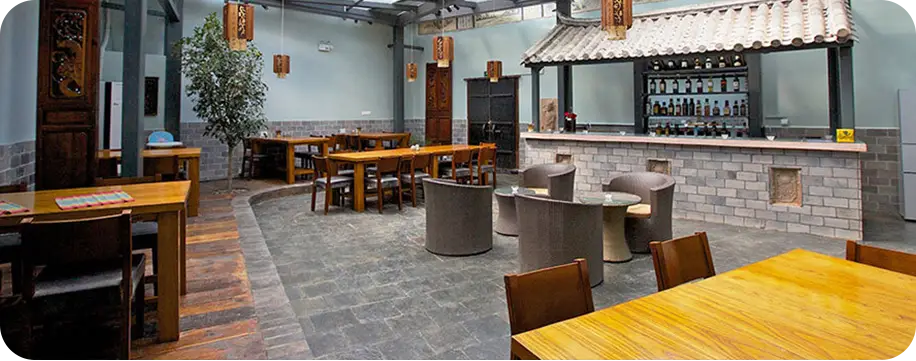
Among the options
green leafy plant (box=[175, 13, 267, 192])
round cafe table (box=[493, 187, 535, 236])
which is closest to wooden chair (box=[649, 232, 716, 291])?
round cafe table (box=[493, 187, 535, 236])

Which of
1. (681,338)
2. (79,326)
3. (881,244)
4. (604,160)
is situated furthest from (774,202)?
(79,326)

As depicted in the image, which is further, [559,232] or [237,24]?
[237,24]

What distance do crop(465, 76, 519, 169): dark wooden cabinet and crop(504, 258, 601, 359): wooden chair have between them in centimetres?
908

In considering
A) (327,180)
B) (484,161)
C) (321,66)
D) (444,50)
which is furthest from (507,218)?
(321,66)

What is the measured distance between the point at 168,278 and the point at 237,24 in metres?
3.58

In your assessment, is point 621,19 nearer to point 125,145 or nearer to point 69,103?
point 69,103

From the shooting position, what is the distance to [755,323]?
1432 mm

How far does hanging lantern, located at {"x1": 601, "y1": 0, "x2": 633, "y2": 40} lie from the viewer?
14.4ft

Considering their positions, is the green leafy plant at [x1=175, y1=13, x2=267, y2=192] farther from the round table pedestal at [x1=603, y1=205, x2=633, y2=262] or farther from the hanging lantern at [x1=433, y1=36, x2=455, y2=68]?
the round table pedestal at [x1=603, y1=205, x2=633, y2=262]

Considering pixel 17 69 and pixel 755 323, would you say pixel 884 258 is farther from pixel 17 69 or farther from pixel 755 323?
pixel 17 69

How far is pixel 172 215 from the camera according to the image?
2.52m

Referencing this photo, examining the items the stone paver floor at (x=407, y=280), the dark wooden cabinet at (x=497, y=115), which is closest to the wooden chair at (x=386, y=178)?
the stone paver floor at (x=407, y=280)

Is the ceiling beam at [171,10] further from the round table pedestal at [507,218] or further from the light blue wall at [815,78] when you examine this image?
the light blue wall at [815,78]

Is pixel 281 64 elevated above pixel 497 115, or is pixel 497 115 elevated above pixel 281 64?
pixel 281 64
